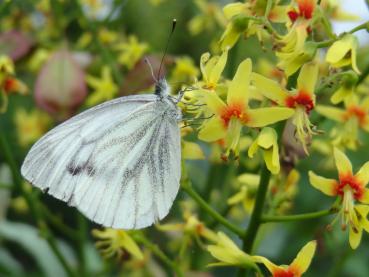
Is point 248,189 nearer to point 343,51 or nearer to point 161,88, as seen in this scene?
point 161,88

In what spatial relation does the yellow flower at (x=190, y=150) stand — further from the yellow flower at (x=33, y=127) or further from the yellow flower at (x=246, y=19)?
the yellow flower at (x=33, y=127)

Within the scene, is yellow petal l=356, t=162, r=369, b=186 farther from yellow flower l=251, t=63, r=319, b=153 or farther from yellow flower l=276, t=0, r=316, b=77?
yellow flower l=276, t=0, r=316, b=77

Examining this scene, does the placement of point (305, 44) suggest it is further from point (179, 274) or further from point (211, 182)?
point (211, 182)

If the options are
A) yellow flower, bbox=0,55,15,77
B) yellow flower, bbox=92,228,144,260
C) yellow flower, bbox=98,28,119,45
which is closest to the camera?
yellow flower, bbox=92,228,144,260

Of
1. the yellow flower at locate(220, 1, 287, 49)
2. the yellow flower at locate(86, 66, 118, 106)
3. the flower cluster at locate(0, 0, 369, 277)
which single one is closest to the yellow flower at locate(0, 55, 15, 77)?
the flower cluster at locate(0, 0, 369, 277)

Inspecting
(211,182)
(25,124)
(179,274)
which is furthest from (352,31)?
(25,124)

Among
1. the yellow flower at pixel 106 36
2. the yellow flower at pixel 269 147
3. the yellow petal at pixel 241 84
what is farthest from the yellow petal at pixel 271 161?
the yellow flower at pixel 106 36

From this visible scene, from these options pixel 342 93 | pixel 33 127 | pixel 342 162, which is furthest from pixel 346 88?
pixel 33 127
